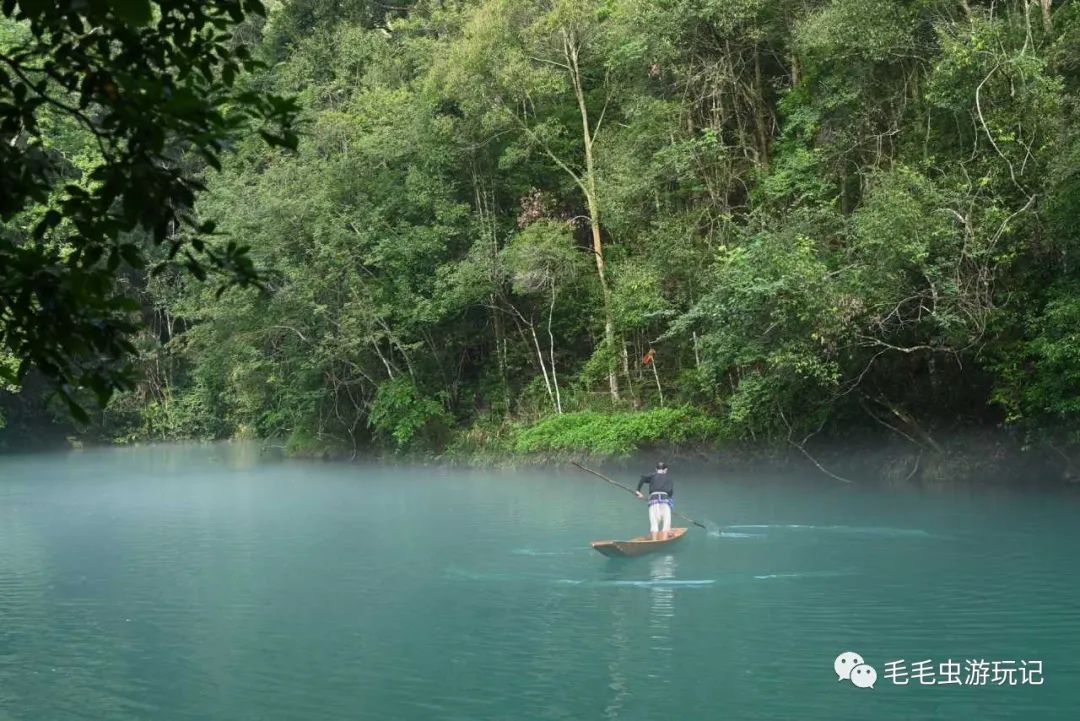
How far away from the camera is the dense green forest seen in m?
19.0

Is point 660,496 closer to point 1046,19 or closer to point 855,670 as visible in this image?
point 855,670

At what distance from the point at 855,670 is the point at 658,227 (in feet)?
56.1

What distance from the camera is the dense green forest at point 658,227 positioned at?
1905 cm

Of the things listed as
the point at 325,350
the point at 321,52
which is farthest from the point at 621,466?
the point at 321,52

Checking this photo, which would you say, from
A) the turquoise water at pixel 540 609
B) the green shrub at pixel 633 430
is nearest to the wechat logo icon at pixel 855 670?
the turquoise water at pixel 540 609

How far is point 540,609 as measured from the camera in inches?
521

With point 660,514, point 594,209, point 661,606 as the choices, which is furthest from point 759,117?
point 661,606

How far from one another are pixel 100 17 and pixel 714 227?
23319mm

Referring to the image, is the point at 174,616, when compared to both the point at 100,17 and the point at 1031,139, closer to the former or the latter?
the point at 100,17

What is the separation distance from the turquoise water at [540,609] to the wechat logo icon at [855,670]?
0.37 feet

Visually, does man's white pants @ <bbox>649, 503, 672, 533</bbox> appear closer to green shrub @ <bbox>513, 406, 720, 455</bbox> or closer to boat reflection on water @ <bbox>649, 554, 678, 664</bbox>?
boat reflection on water @ <bbox>649, 554, 678, 664</bbox>

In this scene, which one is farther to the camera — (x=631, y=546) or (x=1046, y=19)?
(x=1046, y=19)

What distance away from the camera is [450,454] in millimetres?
31266

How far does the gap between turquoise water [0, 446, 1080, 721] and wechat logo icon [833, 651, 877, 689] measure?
0.37 ft
